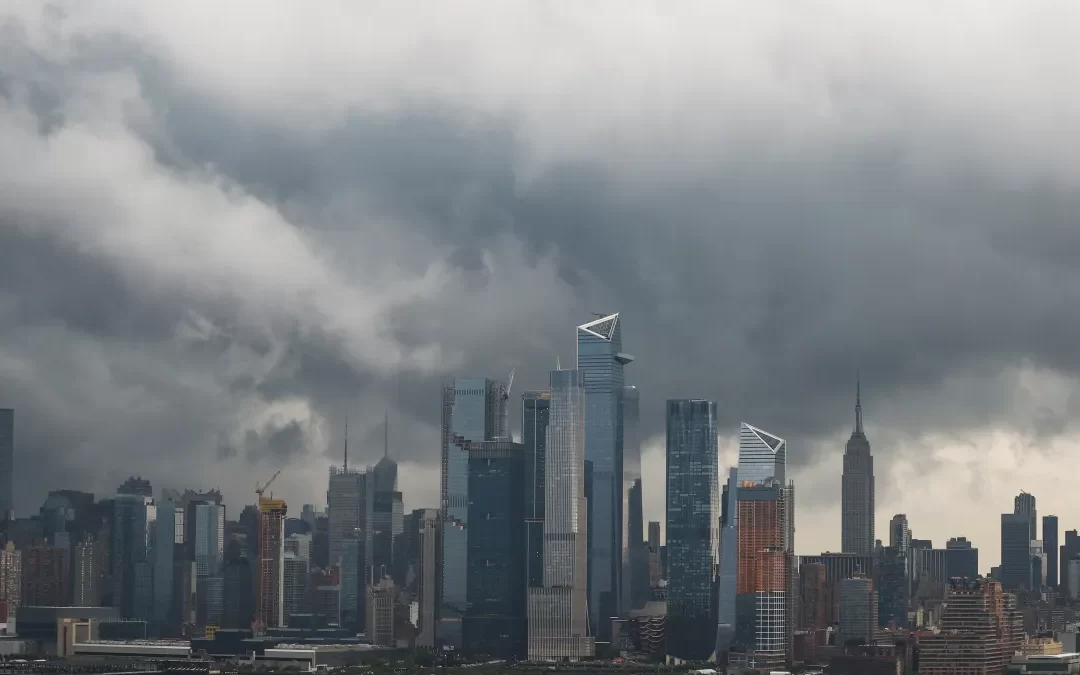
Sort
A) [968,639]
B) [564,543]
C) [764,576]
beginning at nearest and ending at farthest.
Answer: [968,639], [764,576], [564,543]

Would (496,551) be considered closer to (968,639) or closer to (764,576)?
(764,576)

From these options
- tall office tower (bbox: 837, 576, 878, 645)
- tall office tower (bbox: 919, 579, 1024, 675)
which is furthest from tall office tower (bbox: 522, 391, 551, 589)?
tall office tower (bbox: 919, 579, 1024, 675)

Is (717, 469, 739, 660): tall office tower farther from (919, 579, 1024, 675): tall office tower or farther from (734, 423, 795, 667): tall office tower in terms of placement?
(919, 579, 1024, 675): tall office tower

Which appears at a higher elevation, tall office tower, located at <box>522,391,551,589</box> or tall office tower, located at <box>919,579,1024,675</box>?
tall office tower, located at <box>522,391,551,589</box>

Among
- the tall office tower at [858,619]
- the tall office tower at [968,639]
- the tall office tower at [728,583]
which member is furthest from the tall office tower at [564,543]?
the tall office tower at [968,639]

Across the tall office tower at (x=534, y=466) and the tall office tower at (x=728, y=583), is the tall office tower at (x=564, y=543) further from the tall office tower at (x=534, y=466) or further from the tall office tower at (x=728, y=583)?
the tall office tower at (x=728, y=583)

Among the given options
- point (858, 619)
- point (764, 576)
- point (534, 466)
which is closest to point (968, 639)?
point (764, 576)

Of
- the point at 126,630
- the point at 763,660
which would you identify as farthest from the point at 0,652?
the point at 763,660
